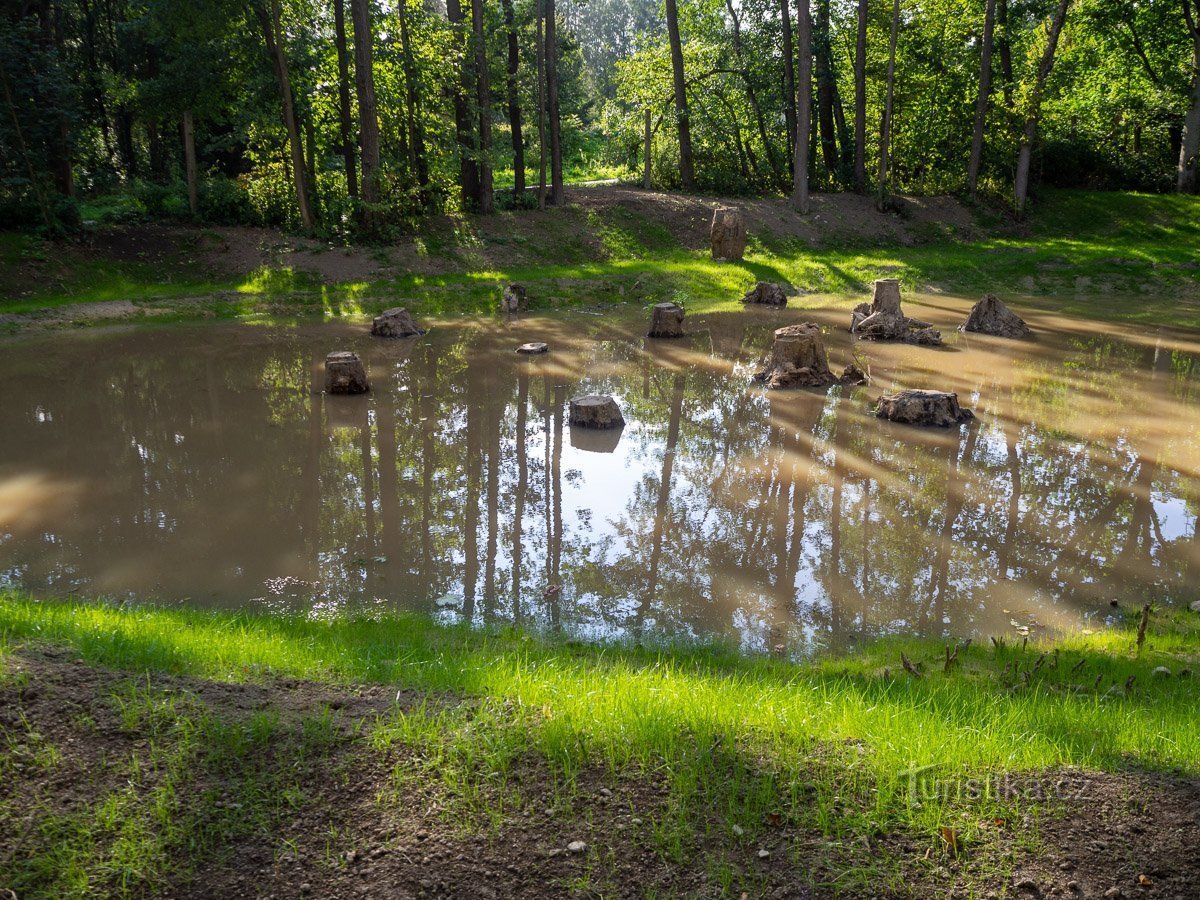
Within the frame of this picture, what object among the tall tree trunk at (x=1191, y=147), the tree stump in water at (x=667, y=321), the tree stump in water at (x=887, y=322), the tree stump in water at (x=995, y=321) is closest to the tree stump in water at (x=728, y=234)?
the tree stump in water at (x=887, y=322)

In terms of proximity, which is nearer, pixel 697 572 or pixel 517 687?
pixel 517 687

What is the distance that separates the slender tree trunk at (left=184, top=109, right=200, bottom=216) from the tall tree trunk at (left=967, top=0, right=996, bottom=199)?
23.5 metres

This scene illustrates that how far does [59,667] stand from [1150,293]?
25423mm

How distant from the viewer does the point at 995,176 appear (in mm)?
32094

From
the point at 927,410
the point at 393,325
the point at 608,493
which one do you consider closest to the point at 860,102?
the point at 393,325

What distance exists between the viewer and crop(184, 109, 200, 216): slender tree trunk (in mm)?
22562

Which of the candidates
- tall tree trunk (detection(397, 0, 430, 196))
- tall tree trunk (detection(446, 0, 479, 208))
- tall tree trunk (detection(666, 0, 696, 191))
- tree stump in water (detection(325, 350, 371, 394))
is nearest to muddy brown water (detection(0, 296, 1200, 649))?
tree stump in water (detection(325, 350, 371, 394))

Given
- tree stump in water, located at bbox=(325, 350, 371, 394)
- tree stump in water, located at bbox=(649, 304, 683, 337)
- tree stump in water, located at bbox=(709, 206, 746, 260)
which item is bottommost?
tree stump in water, located at bbox=(325, 350, 371, 394)

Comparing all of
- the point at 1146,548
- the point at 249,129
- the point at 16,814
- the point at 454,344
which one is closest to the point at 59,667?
the point at 16,814

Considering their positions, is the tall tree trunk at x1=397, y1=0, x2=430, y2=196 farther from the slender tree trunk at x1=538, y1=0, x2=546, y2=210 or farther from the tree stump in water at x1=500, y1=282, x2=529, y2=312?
the tree stump in water at x1=500, y1=282, x2=529, y2=312

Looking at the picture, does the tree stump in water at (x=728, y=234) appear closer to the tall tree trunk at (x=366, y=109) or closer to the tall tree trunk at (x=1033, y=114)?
the tall tree trunk at (x=366, y=109)

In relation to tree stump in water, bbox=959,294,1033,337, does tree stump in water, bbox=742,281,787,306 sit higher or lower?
higher

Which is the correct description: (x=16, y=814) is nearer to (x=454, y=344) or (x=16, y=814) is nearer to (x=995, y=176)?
(x=454, y=344)

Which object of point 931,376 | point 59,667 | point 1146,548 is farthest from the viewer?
point 931,376
